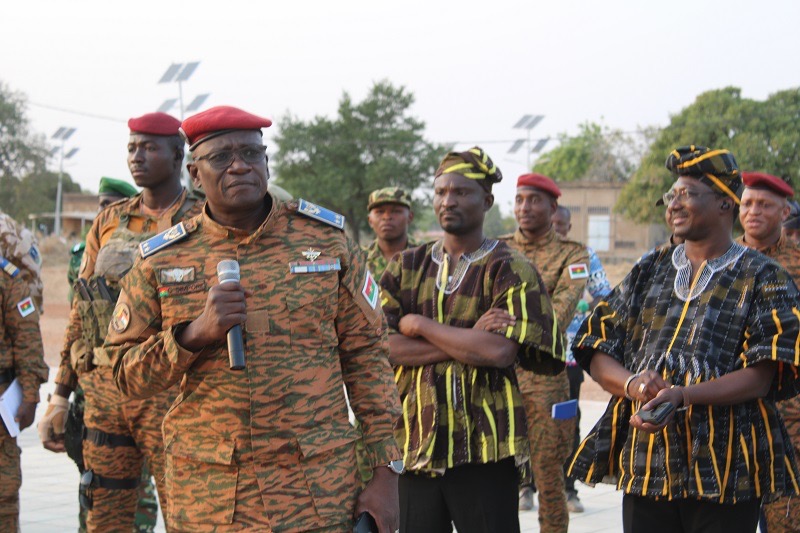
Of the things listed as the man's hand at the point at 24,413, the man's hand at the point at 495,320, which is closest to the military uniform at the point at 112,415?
the man's hand at the point at 24,413

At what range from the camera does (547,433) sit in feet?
24.1

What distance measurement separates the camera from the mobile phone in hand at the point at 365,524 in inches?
148

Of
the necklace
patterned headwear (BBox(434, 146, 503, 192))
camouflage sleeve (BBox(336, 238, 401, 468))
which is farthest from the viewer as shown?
the necklace

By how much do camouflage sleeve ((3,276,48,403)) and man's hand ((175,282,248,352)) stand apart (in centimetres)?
310

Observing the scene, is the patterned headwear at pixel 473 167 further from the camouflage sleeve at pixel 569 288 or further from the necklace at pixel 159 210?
the camouflage sleeve at pixel 569 288

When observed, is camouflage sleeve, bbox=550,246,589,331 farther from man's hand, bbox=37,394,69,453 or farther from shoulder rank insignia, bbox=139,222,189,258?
shoulder rank insignia, bbox=139,222,189,258

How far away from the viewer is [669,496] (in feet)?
14.0

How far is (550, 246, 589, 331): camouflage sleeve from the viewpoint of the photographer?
7.45 meters

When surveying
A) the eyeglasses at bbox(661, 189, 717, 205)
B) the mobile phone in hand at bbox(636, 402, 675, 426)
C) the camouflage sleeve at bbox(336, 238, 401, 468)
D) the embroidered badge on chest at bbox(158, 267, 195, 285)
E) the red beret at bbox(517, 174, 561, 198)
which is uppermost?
the red beret at bbox(517, 174, 561, 198)

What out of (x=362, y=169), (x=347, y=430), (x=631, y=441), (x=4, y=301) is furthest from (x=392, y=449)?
(x=362, y=169)

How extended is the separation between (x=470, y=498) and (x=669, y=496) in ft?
3.42

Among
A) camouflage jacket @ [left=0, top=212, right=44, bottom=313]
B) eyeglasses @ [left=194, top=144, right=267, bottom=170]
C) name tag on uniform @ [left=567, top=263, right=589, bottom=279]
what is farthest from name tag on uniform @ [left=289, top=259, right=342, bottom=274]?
name tag on uniform @ [left=567, top=263, right=589, bottom=279]

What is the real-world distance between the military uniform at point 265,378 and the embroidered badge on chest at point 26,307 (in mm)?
2560

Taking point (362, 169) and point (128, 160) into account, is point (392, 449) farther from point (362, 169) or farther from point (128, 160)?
point (362, 169)
